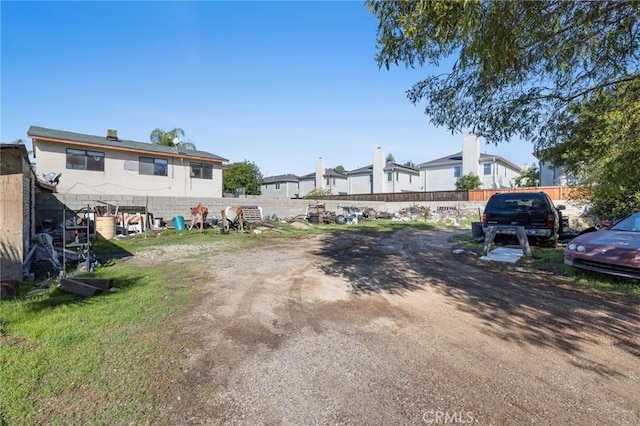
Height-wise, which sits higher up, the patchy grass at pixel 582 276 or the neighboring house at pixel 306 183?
the neighboring house at pixel 306 183

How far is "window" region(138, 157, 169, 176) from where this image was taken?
60.9 feet

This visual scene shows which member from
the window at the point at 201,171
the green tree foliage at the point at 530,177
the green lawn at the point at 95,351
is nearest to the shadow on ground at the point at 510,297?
the green lawn at the point at 95,351

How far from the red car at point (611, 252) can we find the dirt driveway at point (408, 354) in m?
0.64

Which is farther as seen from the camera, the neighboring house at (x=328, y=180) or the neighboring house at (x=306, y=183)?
the neighboring house at (x=306, y=183)

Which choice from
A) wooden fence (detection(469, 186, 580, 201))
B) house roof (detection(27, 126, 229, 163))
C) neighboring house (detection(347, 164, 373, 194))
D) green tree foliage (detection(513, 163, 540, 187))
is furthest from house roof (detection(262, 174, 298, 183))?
green tree foliage (detection(513, 163, 540, 187))

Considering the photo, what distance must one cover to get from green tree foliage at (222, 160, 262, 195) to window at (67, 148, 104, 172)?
65.4 feet

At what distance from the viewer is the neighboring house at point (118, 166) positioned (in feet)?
51.8

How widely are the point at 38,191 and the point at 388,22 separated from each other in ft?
45.5

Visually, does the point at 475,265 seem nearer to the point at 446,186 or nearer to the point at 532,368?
the point at 532,368

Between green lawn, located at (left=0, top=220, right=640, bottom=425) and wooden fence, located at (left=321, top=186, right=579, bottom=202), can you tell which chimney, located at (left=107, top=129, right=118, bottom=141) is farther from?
wooden fence, located at (left=321, top=186, right=579, bottom=202)

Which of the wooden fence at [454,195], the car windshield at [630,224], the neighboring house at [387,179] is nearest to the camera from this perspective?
the car windshield at [630,224]

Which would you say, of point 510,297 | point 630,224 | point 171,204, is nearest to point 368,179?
point 171,204

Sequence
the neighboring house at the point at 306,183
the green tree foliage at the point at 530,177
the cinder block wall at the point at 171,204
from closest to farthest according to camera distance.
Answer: the cinder block wall at the point at 171,204
the green tree foliage at the point at 530,177
the neighboring house at the point at 306,183

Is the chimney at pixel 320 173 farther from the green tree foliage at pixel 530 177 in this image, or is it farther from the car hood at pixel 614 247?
the car hood at pixel 614 247
